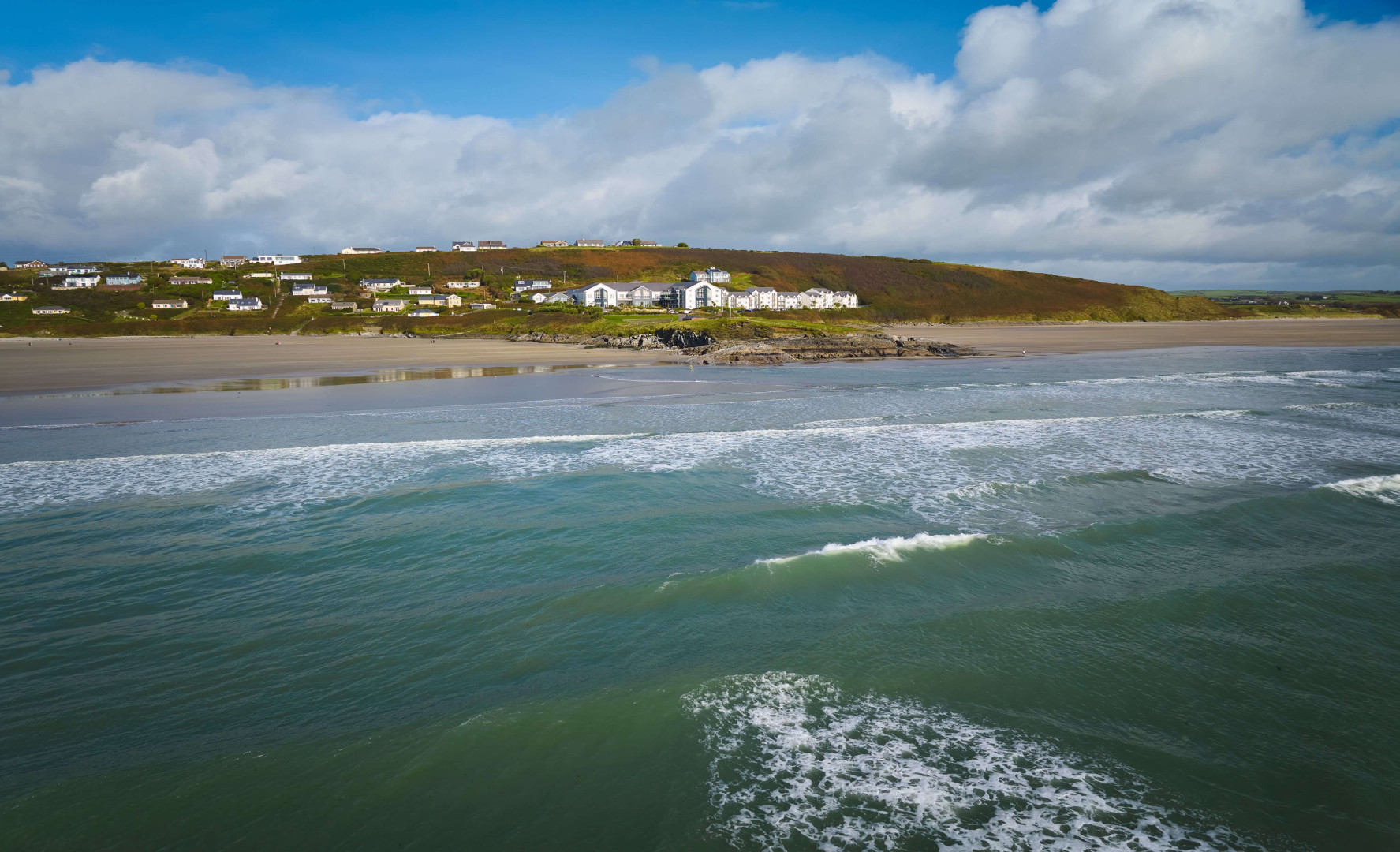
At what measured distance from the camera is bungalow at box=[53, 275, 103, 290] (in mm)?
115062

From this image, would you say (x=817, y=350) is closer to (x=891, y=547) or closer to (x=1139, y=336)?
(x=891, y=547)

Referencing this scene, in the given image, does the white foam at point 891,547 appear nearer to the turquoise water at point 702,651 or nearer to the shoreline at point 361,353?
the turquoise water at point 702,651

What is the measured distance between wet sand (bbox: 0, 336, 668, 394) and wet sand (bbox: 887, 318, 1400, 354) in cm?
3544

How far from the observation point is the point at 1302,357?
45.8m

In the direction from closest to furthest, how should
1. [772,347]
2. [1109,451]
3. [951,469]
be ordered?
[951,469] → [1109,451] → [772,347]

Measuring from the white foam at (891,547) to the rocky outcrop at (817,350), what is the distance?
36.0m

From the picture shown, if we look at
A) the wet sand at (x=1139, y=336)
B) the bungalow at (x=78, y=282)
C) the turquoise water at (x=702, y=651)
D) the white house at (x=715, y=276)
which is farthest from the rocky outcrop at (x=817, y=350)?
the bungalow at (x=78, y=282)

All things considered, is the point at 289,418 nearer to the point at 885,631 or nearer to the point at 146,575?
the point at 146,575

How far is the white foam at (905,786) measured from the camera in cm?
434

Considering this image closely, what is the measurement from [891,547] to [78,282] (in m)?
169

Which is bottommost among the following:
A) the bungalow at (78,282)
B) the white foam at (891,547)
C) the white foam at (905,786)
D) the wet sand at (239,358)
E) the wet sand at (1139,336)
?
the white foam at (905,786)

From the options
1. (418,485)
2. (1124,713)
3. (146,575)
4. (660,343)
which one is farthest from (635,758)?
(660,343)

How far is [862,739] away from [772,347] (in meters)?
46.0

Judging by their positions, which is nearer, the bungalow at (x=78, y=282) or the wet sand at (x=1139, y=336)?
the wet sand at (x=1139, y=336)
